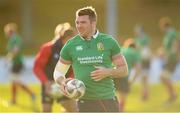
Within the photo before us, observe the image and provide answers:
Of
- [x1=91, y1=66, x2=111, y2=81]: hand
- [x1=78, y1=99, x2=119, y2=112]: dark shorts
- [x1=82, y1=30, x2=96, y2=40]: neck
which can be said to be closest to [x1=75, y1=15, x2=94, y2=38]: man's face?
[x1=82, y1=30, x2=96, y2=40]: neck

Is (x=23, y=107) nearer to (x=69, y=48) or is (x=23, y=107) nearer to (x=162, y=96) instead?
(x=162, y=96)

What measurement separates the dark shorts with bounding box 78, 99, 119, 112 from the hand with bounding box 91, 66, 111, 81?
350mm

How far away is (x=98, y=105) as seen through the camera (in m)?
8.94

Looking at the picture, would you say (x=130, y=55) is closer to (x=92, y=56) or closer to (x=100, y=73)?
(x=92, y=56)

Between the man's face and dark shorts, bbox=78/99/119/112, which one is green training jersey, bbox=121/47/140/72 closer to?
dark shorts, bbox=78/99/119/112

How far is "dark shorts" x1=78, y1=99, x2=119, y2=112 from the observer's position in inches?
352

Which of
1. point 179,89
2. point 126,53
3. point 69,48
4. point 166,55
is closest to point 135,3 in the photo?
point 179,89

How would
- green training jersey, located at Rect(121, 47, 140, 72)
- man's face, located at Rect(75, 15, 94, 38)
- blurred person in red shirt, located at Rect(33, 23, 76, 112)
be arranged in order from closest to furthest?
man's face, located at Rect(75, 15, 94, 38) → blurred person in red shirt, located at Rect(33, 23, 76, 112) → green training jersey, located at Rect(121, 47, 140, 72)

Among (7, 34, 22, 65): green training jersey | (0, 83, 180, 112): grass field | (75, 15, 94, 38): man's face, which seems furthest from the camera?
(7, 34, 22, 65): green training jersey

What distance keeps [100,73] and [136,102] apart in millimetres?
9218

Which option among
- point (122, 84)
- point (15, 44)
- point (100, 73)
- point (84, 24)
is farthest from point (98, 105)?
point (15, 44)

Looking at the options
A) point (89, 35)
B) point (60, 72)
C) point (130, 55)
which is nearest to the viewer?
point (89, 35)

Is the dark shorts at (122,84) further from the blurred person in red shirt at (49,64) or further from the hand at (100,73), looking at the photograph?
the hand at (100,73)

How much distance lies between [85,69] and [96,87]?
0.26m
